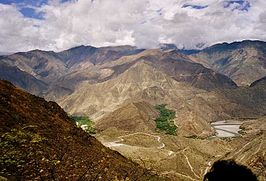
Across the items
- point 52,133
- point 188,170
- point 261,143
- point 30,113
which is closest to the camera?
point 261,143

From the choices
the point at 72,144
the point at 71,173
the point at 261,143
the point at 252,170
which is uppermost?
the point at 252,170

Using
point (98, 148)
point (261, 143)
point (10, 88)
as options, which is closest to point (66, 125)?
point (98, 148)

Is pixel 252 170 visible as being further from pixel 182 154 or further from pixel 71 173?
pixel 182 154

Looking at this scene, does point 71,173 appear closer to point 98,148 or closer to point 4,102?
point 4,102

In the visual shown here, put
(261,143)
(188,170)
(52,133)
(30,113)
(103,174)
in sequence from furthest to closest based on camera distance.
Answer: (188,170) < (30,113) < (52,133) < (103,174) < (261,143)

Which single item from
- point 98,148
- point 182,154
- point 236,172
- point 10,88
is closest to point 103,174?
point 236,172

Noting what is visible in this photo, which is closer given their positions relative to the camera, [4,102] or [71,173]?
[71,173]

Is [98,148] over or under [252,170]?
under
